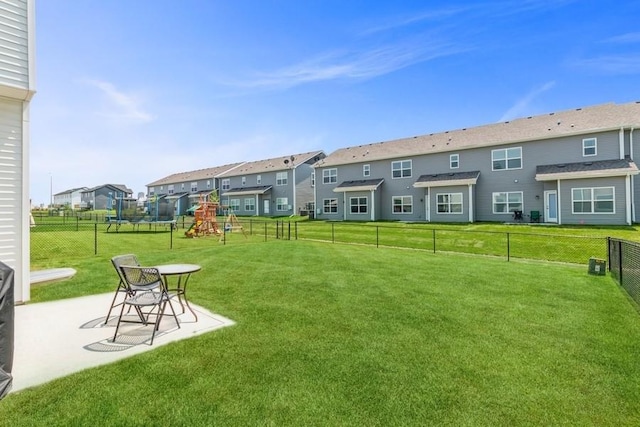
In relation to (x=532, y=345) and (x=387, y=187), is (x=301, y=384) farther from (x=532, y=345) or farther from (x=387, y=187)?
(x=387, y=187)

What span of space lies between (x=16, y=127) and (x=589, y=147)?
93.3 ft

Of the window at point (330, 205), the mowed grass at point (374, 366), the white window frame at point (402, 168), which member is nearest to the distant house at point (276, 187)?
the window at point (330, 205)

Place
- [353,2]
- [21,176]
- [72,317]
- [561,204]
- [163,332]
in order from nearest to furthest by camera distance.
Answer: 1. [163,332]
2. [72,317]
3. [21,176]
4. [353,2]
5. [561,204]

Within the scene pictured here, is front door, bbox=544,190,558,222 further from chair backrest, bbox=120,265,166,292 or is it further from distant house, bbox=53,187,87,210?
distant house, bbox=53,187,87,210

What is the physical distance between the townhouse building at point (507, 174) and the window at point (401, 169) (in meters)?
0.09

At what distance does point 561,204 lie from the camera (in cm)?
2100

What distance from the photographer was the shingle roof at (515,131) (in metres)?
21.2

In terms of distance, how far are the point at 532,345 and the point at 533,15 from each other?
595 inches

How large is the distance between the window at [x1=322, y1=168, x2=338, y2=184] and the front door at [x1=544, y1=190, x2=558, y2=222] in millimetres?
18709

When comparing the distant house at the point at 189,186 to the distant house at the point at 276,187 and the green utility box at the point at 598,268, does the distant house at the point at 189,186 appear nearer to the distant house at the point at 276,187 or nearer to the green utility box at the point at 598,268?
the distant house at the point at 276,187

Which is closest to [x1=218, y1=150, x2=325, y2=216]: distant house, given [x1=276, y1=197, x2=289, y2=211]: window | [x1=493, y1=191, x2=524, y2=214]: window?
[x1=276, y1=197, x2=289, y2=211]: window

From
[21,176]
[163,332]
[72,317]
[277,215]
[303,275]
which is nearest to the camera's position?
[163,332]

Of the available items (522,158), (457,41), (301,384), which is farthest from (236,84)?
(522,158)

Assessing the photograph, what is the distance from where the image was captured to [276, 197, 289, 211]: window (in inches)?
1577
